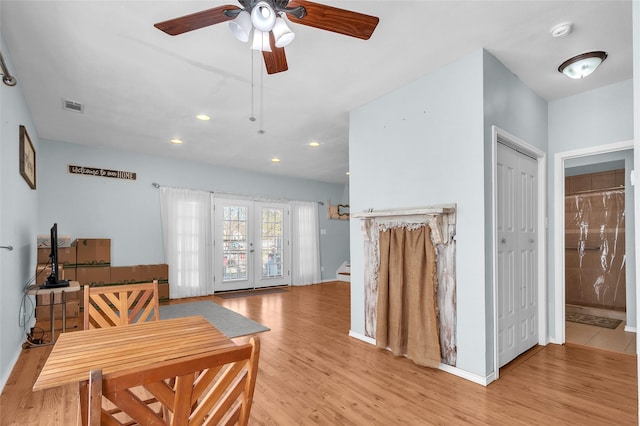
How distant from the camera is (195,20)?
67.3 inches

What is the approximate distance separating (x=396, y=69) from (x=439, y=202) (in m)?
1.24

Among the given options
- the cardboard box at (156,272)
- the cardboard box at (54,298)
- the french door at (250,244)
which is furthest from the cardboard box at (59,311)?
the french door at (250,244)

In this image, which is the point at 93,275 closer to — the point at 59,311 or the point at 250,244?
the point at 59,311

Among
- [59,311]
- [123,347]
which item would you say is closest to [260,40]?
[123,347]

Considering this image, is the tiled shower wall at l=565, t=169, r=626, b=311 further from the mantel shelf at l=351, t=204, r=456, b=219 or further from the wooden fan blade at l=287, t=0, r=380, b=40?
the wooden fan blade at l=287, t=0, r=380, b=40

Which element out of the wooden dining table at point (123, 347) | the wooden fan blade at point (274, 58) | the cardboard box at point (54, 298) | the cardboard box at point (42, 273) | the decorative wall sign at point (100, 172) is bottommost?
the cardboard box at point (54, 298)

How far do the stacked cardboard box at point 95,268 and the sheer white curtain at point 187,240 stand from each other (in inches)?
15.4

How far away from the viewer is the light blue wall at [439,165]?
2.57m

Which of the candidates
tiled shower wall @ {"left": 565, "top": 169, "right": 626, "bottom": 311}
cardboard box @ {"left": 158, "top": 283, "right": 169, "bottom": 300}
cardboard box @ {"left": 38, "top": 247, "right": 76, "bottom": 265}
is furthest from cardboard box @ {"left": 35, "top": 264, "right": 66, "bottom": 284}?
tiled shower wall @ {"left": 565, "top": 169, "right": 626, "bottom": 311}

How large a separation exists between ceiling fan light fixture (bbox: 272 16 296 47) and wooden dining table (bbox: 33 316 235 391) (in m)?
1.59

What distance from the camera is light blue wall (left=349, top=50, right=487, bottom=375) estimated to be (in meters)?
2.57

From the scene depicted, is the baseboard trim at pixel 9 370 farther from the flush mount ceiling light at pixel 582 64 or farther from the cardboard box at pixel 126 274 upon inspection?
the flush mount ceiling light at pixel 582 64

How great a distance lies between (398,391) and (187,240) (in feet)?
16.2

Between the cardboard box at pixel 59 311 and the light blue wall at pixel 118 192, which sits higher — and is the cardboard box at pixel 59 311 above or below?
below
